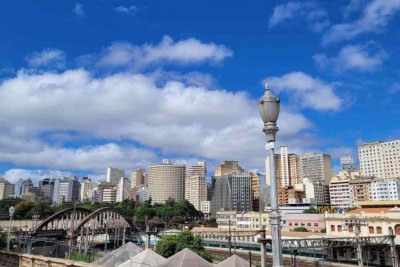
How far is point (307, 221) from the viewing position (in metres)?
88.8

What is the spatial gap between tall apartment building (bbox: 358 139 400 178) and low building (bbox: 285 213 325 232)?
9508 centimetres

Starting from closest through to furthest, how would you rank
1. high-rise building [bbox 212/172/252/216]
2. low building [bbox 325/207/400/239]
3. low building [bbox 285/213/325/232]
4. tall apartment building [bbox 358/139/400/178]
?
low building [bbox 325/207/400/239]
low building [bbox 285/213/325/232]
tall apartment building [bbox 358/139/400/178]
high-rise building [bbox 212/172/252/216]

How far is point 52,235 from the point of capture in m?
88.1

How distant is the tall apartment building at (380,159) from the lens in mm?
165000

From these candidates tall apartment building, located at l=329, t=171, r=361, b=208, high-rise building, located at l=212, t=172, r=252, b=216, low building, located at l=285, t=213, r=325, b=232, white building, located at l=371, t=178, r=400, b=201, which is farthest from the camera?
high-rise building, located at l=212, t=172, r=252, b=216

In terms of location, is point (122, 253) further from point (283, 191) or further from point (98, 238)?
point (283, 191)

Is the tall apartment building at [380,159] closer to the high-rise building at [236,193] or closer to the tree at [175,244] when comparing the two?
the high-rise building at [236,193]

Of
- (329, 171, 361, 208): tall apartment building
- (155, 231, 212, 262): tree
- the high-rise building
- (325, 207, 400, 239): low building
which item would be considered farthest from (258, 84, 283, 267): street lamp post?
the high-rise building

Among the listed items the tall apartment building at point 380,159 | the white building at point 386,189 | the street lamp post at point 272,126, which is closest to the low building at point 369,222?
the street lamp post at point 272,126

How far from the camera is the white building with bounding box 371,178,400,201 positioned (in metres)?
125

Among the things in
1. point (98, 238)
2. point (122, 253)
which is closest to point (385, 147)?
point (98, 238)

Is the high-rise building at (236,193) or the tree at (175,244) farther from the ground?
the high-rise building at (236,193)

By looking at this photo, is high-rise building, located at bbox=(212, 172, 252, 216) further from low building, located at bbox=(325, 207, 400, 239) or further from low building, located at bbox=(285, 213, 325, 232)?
low building, located at bbox=(325, 207, 400, 239)

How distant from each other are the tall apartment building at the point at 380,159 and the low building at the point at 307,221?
9508 centimetres
